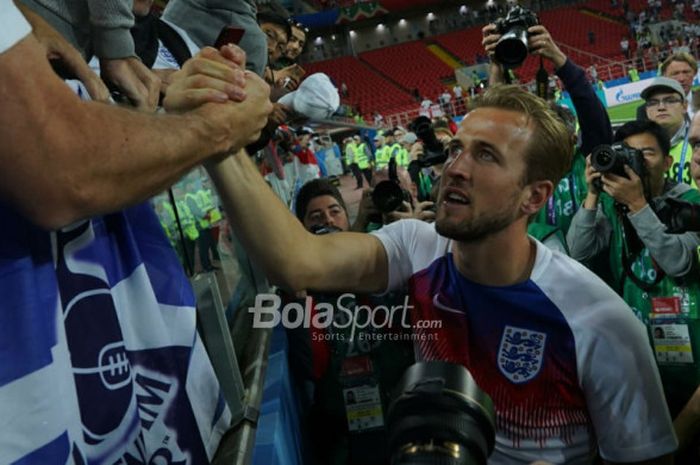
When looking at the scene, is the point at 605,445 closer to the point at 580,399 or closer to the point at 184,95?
the point at 580,399

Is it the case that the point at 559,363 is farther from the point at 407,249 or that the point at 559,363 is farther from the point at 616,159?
the point at 616,159

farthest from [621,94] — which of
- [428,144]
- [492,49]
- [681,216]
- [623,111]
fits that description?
[681,216]

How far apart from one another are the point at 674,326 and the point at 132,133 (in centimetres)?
185

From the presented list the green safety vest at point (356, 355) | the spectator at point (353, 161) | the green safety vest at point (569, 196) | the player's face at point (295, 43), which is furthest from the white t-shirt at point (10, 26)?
the spectator at point (353, 161)

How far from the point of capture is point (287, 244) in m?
1.35

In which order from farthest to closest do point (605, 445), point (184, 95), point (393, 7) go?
point (393, 7) < point (605, 445) < point (184, 95)

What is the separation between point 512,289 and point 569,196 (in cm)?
146

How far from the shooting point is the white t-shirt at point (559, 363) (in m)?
1.36

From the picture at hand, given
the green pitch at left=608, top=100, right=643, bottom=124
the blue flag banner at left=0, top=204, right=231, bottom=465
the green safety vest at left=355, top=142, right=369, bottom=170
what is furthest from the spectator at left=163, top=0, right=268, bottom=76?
the green pitch at left=608, top=100, right=643, bottom=124

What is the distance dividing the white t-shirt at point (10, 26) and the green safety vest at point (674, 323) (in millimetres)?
1954

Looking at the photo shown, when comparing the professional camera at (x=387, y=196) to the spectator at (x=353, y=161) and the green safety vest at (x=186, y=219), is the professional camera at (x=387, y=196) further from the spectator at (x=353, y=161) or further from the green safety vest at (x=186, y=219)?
the spectator at (x=353, y=161)

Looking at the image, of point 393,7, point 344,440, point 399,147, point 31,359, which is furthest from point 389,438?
point 393,7

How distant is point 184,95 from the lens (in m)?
0.88

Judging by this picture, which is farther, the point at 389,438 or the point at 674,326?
the point at 674,326
